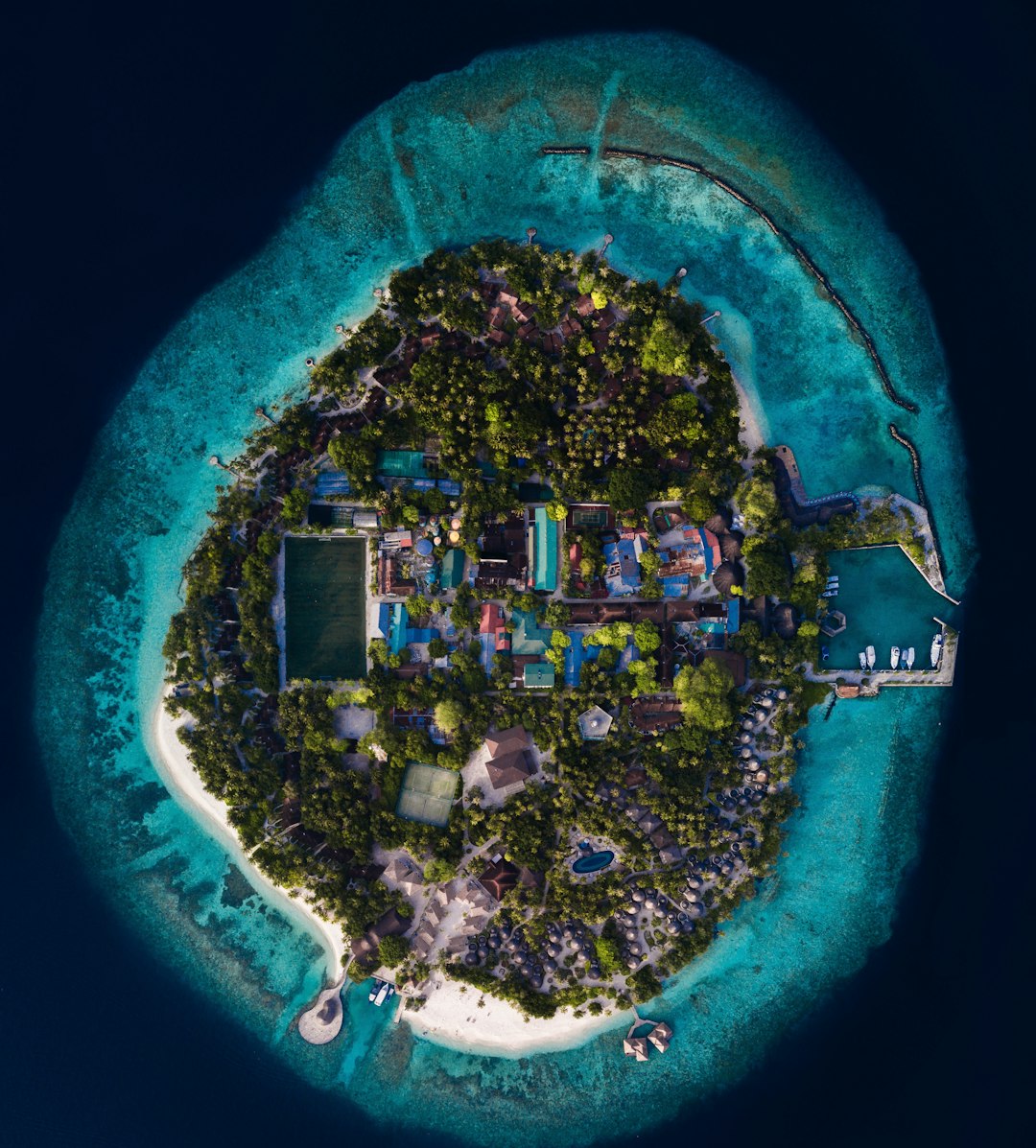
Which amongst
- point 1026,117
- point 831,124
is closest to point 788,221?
point 831,124

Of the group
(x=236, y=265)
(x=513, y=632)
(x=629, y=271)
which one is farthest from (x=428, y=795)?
(x=236, y=265)

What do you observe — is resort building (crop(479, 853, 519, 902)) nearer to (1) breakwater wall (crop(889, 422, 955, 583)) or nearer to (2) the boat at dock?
(2) the boat at dock

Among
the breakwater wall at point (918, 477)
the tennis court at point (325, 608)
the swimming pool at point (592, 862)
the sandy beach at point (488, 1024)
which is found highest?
the breakwater wall at point (918, 477)

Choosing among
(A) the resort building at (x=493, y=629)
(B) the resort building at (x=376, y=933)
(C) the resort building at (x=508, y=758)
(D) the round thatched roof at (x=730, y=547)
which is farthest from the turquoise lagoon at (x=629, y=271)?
(A) the resort building at (x=493, y=629)

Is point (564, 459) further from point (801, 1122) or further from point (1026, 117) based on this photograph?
point (801, 1122)

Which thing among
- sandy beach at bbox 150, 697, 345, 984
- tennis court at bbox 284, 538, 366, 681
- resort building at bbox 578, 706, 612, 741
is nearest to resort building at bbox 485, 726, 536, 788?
resort building at bbox 578, 706, 612, 741

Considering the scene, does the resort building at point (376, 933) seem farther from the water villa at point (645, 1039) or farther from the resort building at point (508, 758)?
the water villa at point (645, 1039)
